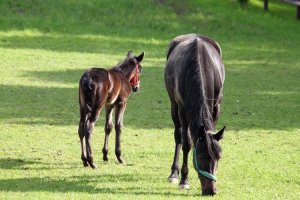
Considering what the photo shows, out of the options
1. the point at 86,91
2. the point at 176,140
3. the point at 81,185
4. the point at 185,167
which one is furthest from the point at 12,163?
the point at 185,167

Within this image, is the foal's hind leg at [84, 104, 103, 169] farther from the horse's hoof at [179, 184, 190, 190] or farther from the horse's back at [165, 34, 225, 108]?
the horse's hoof at [179, 184, 190, 190]

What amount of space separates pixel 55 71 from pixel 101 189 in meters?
11.9

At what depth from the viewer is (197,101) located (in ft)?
31.9

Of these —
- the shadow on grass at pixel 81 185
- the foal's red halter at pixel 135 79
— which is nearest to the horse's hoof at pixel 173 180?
the shadow on grass at pixel 81 185

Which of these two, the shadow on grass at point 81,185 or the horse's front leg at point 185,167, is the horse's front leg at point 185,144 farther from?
the shadow on grass at point 81,185

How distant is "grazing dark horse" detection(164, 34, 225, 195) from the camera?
9.31m

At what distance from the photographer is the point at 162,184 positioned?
10719 mm

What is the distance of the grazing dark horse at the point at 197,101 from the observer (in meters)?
9.31

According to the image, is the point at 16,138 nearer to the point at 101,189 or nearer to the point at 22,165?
the point at 22,165

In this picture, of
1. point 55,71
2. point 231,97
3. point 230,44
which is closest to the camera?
point 231,97

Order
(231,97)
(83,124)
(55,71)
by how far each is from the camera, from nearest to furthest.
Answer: (83,124), (231,97), (55,71)

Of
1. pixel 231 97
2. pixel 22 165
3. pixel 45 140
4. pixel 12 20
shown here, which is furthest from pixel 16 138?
pixel 12 20

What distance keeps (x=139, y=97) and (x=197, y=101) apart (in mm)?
8973

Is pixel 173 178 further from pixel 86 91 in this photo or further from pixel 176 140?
pixel 86 91
